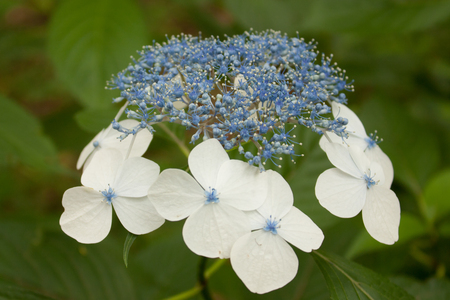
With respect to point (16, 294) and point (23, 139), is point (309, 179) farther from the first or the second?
point (23, 139)

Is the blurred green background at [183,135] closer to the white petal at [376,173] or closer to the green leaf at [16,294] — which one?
the green leaf at [16,294]

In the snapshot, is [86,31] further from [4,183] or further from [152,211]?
[152,211]

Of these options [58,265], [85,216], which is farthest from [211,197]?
[58,265]

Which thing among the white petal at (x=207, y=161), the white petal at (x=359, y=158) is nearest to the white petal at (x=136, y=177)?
the white petal at (x=207, y=161)

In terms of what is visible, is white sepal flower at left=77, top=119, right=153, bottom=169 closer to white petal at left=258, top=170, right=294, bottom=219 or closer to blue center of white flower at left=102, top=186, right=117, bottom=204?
blue center of white flower at left=102, top=186, right=117, bottom=204

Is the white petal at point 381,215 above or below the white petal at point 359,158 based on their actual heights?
below
